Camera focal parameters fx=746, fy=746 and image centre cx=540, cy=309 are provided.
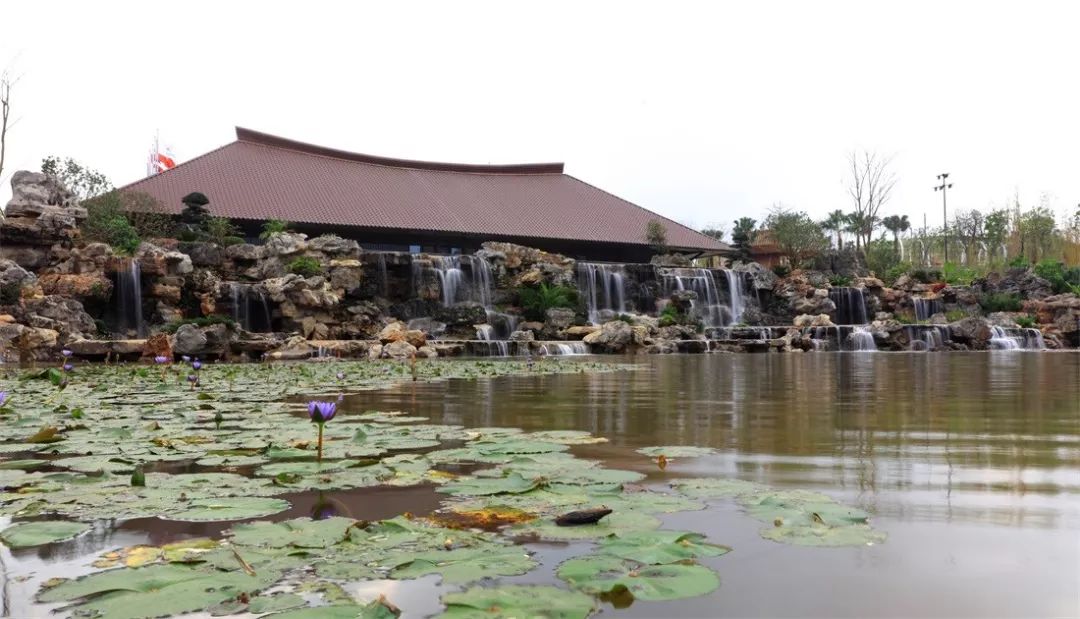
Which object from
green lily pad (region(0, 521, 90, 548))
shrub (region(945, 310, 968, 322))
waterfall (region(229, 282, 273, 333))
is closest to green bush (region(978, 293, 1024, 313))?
shrub (region(945, 310, 968, 322))

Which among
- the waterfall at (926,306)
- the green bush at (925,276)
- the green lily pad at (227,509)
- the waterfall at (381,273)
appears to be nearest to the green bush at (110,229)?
the waterfall at (381,273)

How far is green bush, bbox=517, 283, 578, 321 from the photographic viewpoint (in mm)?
21984

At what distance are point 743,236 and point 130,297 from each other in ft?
85.3

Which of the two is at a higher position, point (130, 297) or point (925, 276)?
point (925, 276)

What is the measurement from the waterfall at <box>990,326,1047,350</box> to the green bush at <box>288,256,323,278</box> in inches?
727

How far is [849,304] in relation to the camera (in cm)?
2605

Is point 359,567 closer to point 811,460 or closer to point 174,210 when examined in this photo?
point 811,460

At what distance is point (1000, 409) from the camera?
14.2 feet

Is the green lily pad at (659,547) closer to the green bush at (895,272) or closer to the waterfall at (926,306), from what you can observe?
the waterfall at (926,306)

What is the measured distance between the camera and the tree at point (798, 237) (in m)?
33.2

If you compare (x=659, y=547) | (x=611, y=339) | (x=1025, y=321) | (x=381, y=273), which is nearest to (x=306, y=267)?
(x=381, y=273)

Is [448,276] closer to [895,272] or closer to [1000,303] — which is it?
[1000,303]

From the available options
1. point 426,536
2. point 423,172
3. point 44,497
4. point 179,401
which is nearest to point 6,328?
point 179,401

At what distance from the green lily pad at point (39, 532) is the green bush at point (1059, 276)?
31.8 meters
